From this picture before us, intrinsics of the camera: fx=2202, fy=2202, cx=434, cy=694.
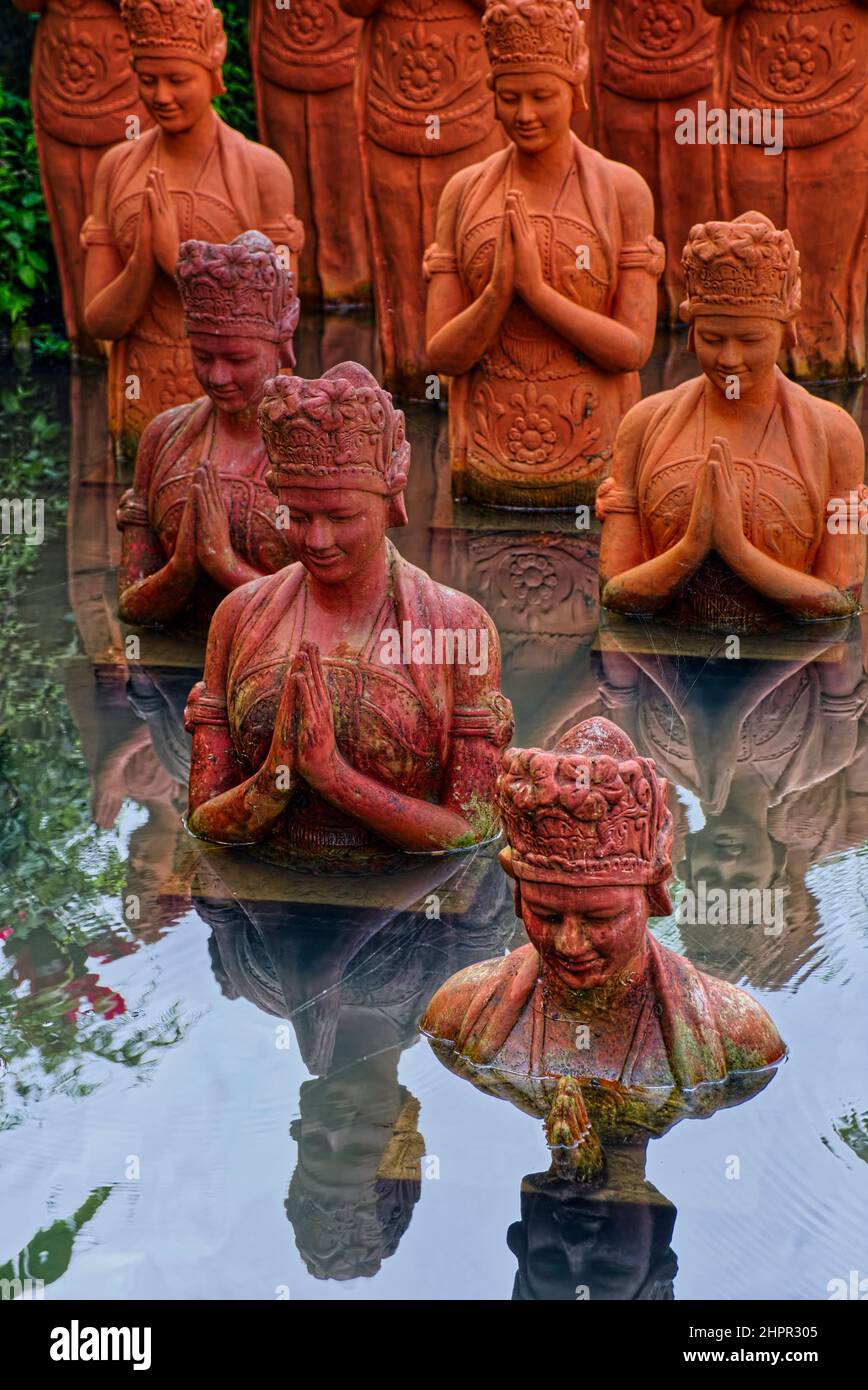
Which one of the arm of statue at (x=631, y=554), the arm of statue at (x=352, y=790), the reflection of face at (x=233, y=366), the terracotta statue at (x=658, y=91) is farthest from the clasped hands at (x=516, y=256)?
the terracotta statue at (x=658, y=91)

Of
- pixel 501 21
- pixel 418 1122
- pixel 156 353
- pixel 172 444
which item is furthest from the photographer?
pixel 156 353

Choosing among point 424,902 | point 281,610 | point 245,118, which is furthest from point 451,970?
point 245,118

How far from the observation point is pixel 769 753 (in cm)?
663

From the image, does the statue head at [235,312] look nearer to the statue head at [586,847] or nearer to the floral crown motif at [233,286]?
the floral crown motif at [233,286]

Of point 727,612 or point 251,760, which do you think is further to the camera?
point 727,612

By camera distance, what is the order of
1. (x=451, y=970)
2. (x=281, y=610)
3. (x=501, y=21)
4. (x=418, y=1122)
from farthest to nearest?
(x=501, y=21) < (x=281, y=610) < (x=451, y=970) < (x=418, y=1122)

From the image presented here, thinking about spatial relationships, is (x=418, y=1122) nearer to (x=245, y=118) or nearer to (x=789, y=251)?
(x=789, y=251)

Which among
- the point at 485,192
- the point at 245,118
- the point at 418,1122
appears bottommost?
the point at 418,1122

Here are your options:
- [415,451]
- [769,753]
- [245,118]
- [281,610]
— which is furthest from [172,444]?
[245,118]

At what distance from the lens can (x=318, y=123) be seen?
504 inches

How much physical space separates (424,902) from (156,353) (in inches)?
176

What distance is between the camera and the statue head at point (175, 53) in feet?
29.5

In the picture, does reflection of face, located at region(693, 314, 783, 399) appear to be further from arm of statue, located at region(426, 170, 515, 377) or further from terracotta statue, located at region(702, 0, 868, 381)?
terracotta statue, located at region(702, 0, 868, 381)

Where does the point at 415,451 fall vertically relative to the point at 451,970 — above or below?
above
